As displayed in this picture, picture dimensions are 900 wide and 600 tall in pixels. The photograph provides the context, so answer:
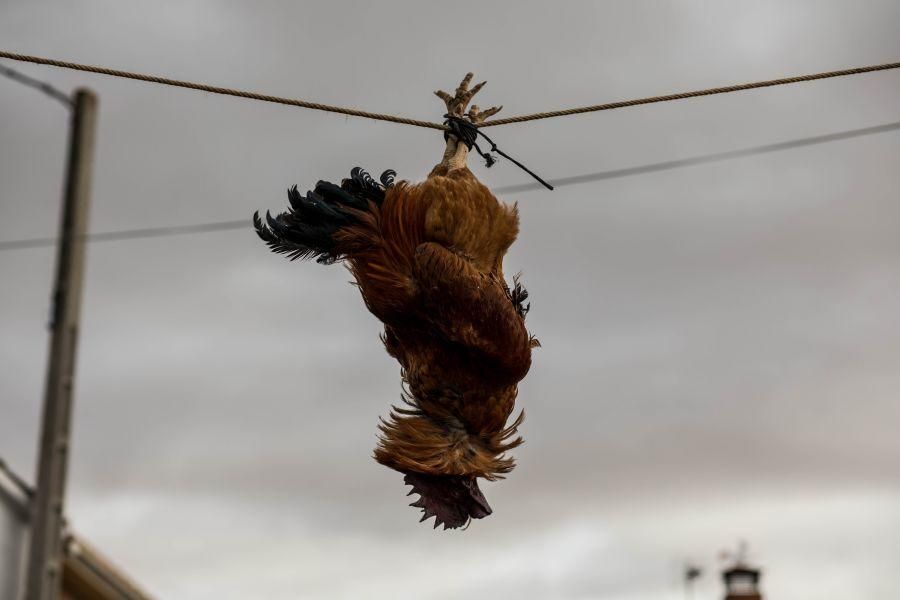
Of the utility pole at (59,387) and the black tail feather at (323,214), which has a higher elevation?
the black tail feather at (323,214)

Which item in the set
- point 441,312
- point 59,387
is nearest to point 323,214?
point 441,312

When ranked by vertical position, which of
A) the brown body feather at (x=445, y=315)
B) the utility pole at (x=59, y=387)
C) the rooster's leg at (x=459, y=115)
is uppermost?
the rooster's leg at (x=459, y=115)

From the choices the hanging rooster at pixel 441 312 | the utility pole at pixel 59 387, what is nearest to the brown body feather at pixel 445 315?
the hanging rooster at pixel 441 312

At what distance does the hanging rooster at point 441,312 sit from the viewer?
1027cm

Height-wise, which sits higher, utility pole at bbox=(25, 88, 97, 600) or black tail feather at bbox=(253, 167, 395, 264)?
black tail feather at bbox=(253, 167, 395, 264)

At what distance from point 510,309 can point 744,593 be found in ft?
46.9

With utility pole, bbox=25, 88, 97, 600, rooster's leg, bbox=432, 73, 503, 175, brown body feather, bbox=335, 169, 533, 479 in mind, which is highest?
rooster's leg, bbox=432, 73, 503, 175

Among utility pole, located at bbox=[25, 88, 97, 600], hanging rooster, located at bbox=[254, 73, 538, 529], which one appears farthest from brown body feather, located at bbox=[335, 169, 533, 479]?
utility pole, located at bbox=[25, 88, 97, 600]

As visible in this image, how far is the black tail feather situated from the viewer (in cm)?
1063

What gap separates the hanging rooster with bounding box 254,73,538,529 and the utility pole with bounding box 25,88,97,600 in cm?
229

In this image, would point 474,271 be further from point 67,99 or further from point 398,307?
point 67,99

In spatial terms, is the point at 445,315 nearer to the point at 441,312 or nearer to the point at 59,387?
the point at 441,312

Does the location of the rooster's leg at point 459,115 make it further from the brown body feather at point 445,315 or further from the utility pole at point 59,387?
the utility pole at point 59,387

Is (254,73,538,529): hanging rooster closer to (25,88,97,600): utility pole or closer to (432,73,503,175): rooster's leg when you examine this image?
(432,73,503,175): rooster's leg
